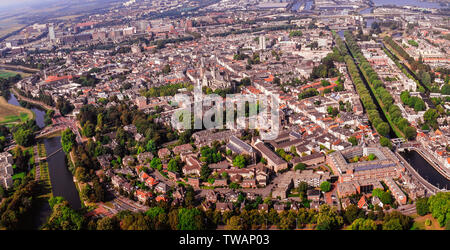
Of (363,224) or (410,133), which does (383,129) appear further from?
(363,224)

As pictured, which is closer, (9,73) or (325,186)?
(325,186)

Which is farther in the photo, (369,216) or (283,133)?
(283,133)

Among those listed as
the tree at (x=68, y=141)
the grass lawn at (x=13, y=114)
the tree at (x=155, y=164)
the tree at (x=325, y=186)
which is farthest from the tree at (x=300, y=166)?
the grass lawn at (x=13, y=114)

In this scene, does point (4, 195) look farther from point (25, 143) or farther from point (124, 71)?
point (124, 71)

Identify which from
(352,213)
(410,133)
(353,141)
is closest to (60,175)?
(352,213)

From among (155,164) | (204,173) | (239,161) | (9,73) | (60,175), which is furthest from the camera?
(9,73)

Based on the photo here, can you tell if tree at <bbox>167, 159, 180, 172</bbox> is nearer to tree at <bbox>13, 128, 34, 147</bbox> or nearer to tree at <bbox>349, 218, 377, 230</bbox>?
tree at <bbox>349, 218, 377, 230</bbox>
